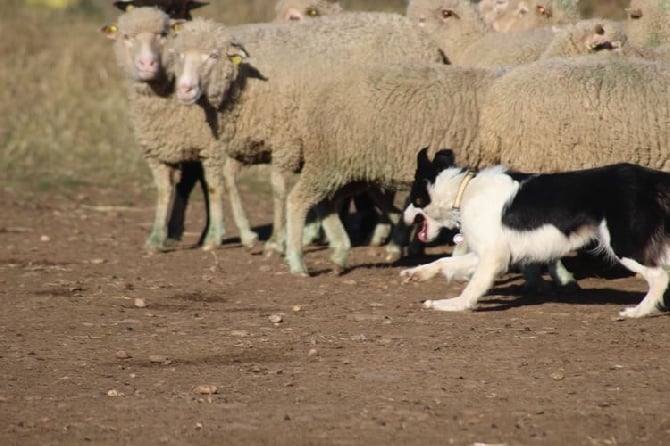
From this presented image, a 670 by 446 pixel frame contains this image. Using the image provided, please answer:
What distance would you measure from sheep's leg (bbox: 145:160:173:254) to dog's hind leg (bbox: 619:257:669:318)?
16.8 feet

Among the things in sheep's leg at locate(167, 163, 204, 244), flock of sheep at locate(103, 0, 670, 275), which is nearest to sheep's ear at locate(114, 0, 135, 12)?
flock of sheep at locate(103, 0, 670, 275)

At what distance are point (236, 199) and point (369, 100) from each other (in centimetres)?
245

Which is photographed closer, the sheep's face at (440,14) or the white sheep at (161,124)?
the white sheep at (161,124)

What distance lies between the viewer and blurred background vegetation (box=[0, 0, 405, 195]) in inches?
669

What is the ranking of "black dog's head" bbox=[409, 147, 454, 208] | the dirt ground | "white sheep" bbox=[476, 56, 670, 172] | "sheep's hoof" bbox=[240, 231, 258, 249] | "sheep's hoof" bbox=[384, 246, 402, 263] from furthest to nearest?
1. "sheep's hoof" bbox=[240, 231, 258, 249]
2. "sheep's hoof" bbox=[384, 246, 402, 263]
3. "white sheep" bbox=[476, 56, 670, 172]
4. "black dog's head" bbox=[409, 147, 454, 208]
5. the dirt ground

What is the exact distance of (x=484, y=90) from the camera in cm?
970

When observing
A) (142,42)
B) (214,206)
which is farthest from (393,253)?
(142,42)

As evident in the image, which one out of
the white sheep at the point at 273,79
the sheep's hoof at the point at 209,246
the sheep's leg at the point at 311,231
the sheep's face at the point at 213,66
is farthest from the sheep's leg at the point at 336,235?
the sheep's hoof at the point at 209,246

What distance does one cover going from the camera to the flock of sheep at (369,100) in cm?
902

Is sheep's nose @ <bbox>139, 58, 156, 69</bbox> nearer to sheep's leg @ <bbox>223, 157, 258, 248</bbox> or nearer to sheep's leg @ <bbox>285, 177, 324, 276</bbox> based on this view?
sheep's leg @ <bbox>223, 157, 258, 248</bbox>

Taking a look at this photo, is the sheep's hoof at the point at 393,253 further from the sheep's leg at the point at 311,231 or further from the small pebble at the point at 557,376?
the small pebble at the point at 557,376

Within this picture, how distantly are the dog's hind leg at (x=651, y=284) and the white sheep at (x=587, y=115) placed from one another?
1538 millimetres

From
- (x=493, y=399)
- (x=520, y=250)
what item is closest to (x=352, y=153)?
(x=520, y=250)

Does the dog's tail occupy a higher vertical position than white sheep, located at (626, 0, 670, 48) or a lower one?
lower
